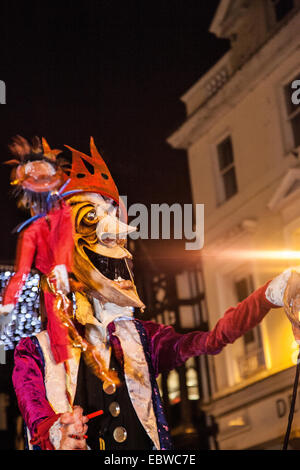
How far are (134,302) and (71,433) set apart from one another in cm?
67

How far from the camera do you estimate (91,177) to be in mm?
3340

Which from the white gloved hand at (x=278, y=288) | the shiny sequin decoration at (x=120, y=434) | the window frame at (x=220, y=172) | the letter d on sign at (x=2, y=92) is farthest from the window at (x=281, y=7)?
the shiny sequin decoration at (x=120, y=434)

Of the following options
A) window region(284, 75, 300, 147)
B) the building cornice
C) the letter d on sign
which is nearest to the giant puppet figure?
the letter d on sign

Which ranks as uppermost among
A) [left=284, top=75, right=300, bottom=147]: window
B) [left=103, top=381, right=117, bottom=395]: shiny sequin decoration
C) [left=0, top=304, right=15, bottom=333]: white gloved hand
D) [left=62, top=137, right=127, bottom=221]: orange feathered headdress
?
[left=284, top=75, right=300, bottom=147]: window

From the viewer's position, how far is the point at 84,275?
3.14m

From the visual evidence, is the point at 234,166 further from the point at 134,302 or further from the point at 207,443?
the point at 134,302

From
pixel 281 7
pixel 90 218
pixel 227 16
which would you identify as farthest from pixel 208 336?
pixel 227 16

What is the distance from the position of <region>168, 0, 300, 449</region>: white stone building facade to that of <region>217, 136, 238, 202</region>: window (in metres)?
0.01

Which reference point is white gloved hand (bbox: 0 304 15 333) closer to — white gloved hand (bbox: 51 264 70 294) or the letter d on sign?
white gloved hand (bbox: 51 264 70 294)

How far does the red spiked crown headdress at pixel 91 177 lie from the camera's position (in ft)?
10.9

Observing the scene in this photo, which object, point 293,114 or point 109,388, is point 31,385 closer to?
point 109,388

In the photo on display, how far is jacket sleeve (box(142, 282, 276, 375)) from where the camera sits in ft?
9.92

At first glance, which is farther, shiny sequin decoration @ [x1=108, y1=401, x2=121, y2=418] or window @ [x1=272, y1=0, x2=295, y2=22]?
window @ [x1=272, y1=0, x2=295, y2=22]

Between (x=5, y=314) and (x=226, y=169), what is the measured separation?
293 inches
